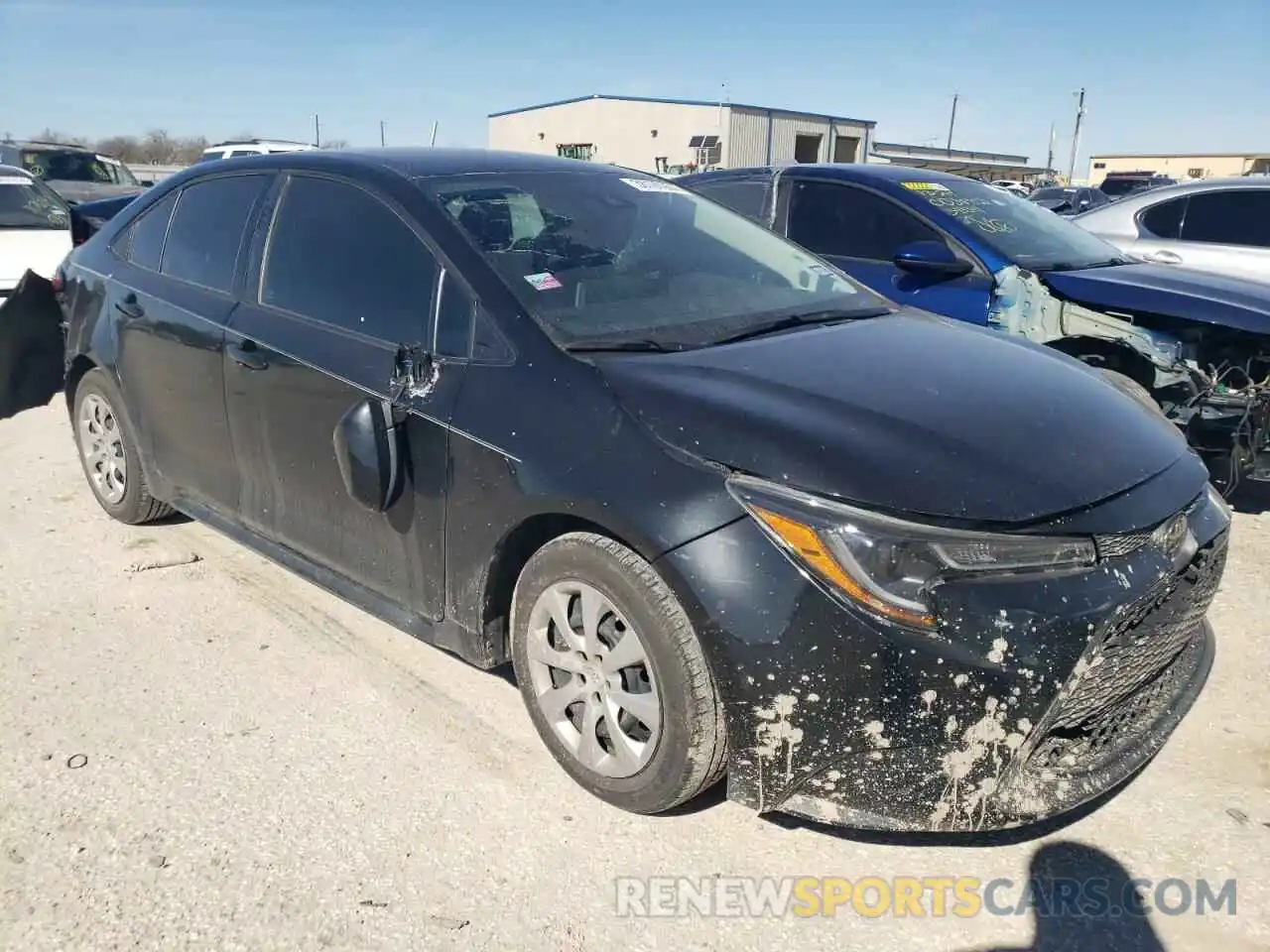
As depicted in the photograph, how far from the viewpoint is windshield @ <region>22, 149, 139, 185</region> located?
642 inches

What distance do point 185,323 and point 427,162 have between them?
1173 mm

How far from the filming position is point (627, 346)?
270cm

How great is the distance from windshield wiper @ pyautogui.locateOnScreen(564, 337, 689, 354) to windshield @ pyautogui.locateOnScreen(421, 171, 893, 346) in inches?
0.6

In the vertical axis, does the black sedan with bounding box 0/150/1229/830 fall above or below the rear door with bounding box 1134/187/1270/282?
below

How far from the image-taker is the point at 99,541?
4.39 m

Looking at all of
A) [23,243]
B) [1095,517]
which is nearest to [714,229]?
[1095,517]

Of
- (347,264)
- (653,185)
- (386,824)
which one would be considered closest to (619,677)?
(386,824)

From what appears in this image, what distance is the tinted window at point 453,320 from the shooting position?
2779 millimetres

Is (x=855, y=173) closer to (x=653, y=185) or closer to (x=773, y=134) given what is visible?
(x=653, y=185)

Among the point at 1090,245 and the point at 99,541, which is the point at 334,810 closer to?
the point at 99,541

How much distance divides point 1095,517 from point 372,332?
2.09 metres

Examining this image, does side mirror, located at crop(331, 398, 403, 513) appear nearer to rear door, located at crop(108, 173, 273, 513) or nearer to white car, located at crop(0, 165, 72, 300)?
rear door, located at crop(108, 173, 273, 513)

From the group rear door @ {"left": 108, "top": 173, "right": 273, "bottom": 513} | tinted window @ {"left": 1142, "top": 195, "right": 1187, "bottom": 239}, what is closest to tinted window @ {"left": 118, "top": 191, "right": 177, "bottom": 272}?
rear door @ {"left": 108, "top": 173, "right": 273, "bottom": 513}

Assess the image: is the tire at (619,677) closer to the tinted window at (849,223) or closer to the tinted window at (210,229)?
the tinted window at (210,229)
